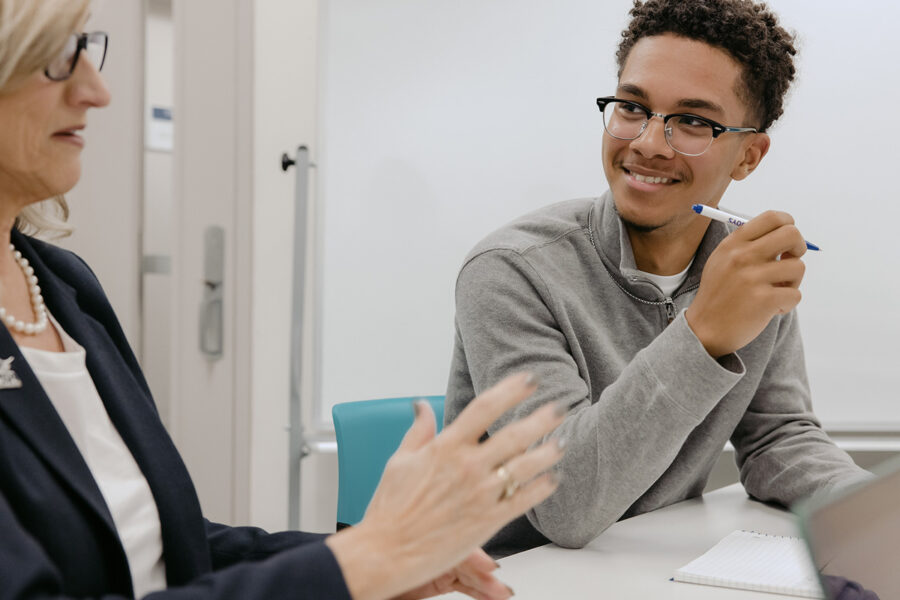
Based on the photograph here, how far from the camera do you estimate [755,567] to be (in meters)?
1.00

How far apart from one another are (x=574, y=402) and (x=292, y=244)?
1.35 meters

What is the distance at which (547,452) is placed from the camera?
586 millimetres

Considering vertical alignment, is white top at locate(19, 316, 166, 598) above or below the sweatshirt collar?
below

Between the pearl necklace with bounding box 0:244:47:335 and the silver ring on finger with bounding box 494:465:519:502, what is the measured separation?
1.64 ft

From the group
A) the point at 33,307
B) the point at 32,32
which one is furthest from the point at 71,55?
the point at 33,307

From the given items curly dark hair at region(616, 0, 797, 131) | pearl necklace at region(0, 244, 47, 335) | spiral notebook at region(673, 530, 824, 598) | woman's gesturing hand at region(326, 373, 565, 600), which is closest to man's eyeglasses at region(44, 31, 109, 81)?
pearl necklace at region(0, 244, 47, 335)

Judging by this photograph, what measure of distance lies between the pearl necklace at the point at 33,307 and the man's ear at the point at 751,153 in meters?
1.13

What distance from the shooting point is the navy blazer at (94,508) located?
1.94ft

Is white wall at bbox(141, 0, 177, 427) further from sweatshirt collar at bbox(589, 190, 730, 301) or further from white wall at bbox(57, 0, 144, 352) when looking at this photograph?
sweatshirt collar at bbox(589, 190, 730, 301)


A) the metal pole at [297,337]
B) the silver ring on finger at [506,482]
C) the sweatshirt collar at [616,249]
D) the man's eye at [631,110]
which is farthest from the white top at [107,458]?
the metal pole at [297,337]

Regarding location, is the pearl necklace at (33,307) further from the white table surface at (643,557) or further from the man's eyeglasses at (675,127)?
the man's eyeglasses at (675,127)

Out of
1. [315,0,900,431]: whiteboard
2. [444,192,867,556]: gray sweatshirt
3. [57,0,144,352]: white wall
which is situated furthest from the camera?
[315,0,900,431]: whiteboard

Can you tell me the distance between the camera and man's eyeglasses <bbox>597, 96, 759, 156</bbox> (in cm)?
136

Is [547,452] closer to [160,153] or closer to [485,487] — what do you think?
[485,487]
